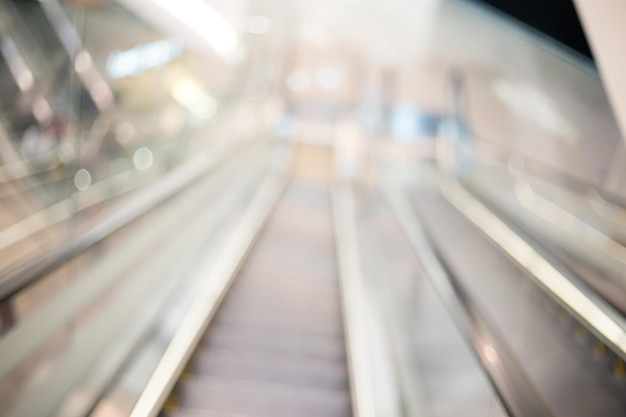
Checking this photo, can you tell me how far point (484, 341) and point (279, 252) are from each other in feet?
11.1

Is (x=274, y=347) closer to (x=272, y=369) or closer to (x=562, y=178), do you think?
(x=272, y=369)

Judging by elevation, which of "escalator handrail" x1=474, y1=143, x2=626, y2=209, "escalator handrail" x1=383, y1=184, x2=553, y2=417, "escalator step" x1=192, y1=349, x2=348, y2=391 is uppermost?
"escalator handrail" x1=474, y1=143, x2=626, y2=209

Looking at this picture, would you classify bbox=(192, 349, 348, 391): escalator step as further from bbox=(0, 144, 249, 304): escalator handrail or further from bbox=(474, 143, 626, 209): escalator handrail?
bbox=(474, 143, 626, 209): escalator handrail

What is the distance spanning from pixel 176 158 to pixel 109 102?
1933 millimetres

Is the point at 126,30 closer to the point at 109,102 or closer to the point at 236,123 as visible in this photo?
the point at 109,102

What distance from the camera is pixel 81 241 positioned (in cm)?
264

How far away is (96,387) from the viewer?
8.12 feet

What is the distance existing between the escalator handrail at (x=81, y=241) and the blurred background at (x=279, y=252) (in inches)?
0.5

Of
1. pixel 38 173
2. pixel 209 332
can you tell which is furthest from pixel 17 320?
pixel 38 173

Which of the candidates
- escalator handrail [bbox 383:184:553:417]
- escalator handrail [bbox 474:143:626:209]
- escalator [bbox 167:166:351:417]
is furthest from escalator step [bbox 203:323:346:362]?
escalator handrail [bbox 474:143:626:209]

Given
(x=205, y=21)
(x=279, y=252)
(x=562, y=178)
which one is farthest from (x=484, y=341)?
(x=205, y=21)

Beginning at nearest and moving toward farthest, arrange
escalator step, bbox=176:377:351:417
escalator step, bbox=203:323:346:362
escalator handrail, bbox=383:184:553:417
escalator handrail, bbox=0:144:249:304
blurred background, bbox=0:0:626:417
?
escalator handrail, bbox=383:184:553:417 < escalator handrail, bbox=0:144:249:304 < blurred background, bbox=0:0:626:417 < escalator step, bbox=176:377:351:417 < escalator step, bbox=203:323:346:362

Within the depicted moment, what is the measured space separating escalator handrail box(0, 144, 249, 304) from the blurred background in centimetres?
1

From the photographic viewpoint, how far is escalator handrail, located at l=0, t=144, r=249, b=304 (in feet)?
6.72
